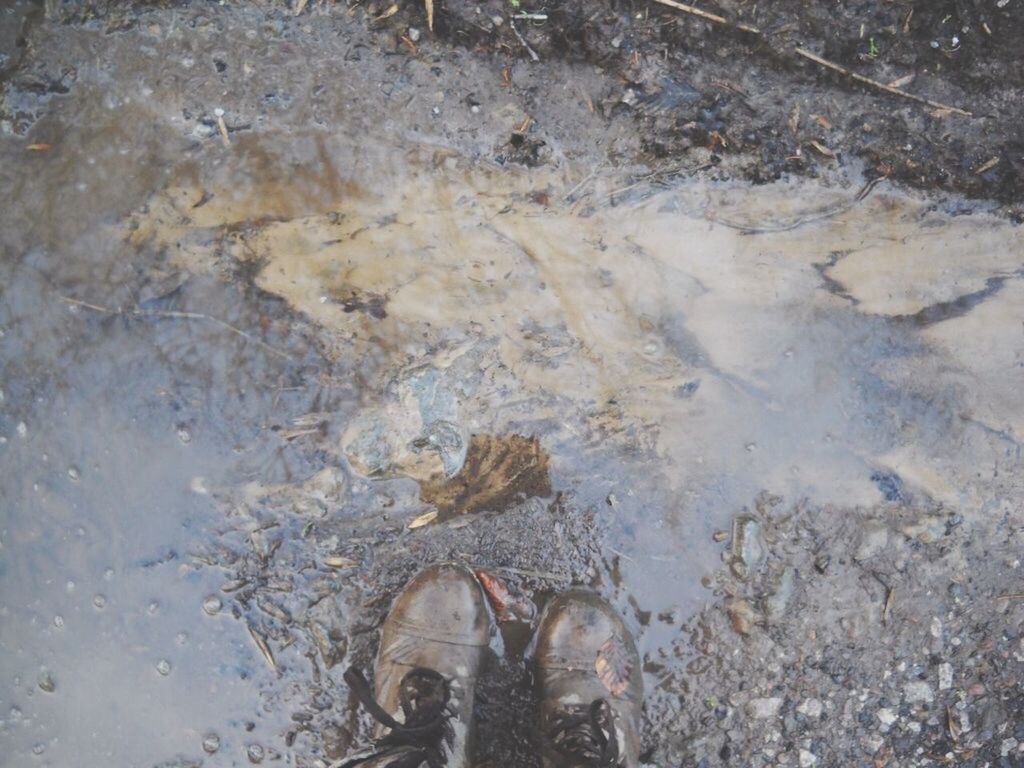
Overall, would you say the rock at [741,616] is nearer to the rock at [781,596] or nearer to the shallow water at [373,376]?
the rock at [781,596]

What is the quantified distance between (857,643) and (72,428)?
287cm

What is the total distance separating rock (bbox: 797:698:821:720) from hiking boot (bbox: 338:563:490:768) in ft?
3.76

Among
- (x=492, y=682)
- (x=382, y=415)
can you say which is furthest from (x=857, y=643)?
(x=382, y=415)

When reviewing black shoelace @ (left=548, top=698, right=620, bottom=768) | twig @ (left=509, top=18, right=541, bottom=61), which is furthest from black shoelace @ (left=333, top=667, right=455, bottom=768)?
twig @ (left=509, top=18, right=541, bottom=61)

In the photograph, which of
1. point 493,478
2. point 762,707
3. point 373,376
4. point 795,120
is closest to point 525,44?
point 795,120

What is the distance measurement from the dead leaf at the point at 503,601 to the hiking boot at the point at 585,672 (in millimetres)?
71

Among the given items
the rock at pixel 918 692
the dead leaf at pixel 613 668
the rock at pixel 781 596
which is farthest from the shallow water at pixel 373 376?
the rock at pixel 918 692

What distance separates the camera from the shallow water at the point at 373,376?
227 cm

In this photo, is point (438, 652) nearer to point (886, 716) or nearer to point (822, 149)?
point (886, 716)

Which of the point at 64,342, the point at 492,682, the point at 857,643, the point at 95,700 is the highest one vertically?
the point at 64,342

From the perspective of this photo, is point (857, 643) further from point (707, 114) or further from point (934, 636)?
point (707, 114)

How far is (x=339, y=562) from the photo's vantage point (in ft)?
7.84

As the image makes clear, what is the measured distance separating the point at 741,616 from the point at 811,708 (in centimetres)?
41

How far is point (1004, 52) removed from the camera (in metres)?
2.24
